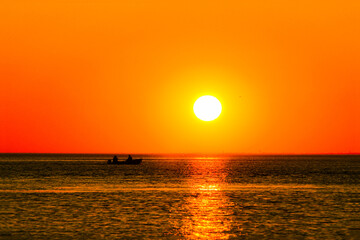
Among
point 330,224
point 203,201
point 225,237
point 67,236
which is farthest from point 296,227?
point 203,201

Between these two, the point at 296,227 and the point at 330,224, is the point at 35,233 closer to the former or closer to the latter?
the point at 296,227

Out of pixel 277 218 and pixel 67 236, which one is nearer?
pixel 67 236

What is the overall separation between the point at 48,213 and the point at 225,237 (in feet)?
66.7

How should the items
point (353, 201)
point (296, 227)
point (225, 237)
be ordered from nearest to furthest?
point (225, 237)
point (296, 227)
point (353, 201)

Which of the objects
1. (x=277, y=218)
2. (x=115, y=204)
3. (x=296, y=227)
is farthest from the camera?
(x=115, y=204)

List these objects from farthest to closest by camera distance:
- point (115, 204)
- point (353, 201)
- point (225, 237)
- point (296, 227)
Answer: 1. point (353, 201)
2. point (115, 204)
3. point (296, 227)
4. point (225, 237)

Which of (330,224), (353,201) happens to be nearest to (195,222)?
A: (330,224)

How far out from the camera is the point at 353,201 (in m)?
66.2

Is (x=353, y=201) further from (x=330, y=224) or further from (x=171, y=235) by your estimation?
(x=171, y=235)

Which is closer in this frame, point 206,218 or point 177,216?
point 206,218

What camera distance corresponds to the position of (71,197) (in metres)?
70.2

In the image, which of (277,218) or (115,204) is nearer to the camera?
(277,218)

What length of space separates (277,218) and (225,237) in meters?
11.8

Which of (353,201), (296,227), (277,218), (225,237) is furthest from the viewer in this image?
(353,201)
